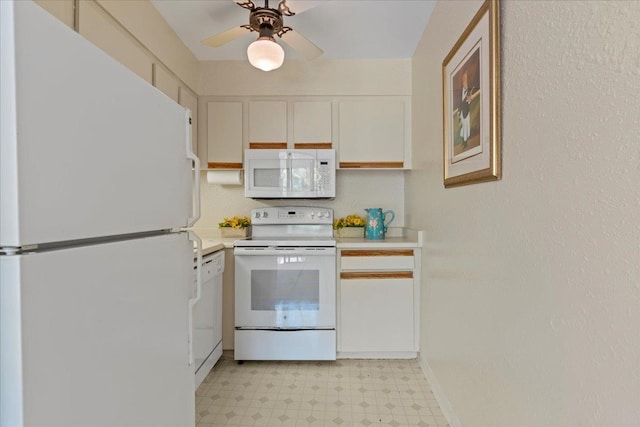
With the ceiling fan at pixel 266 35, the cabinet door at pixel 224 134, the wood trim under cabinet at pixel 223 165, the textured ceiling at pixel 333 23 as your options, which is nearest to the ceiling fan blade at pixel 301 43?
Result: the ceiling fan at pixel 266 35

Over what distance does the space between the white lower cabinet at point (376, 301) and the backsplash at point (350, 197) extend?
67 centimetres

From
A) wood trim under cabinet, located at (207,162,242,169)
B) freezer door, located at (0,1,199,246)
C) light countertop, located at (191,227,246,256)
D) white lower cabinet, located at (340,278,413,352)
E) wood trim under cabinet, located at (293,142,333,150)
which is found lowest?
white lower cabinet, located at (340,278,413,352)

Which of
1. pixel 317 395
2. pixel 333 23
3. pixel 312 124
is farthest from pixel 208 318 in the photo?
pixel 333 23

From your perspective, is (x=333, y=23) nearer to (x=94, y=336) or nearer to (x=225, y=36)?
(x=225, y=36)

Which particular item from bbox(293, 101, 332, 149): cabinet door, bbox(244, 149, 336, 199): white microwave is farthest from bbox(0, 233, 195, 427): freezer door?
bbox(293, 101, 332, 149): cabinet door

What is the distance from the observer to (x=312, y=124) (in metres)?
2.75

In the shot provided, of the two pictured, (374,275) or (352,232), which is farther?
(352,232)

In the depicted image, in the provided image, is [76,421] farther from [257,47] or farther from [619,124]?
[257,47]

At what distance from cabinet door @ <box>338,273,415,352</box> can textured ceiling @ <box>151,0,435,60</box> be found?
1.74 m

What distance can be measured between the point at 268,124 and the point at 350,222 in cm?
108

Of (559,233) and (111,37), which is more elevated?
(111,37)

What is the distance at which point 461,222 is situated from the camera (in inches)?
61.9

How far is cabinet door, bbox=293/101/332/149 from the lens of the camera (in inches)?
108

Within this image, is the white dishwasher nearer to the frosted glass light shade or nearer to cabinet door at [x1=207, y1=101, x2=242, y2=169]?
cabinet door at [x1=207, y1=101, x2=242, y2=169]
